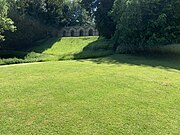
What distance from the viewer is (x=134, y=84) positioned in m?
9.18

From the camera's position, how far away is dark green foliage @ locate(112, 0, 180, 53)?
725 inches

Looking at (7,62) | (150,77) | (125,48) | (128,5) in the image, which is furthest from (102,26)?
(150,77)

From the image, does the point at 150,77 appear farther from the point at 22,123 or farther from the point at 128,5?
the point at 128,5

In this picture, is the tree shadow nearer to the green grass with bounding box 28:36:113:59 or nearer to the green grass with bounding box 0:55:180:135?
the green grass with bounding box 28:36:113:59

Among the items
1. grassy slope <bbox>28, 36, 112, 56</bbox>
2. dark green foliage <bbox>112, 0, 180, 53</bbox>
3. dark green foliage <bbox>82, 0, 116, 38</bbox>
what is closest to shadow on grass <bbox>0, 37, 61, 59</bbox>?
grassy slope <bbox>28, 36, 112, 56</bbox>

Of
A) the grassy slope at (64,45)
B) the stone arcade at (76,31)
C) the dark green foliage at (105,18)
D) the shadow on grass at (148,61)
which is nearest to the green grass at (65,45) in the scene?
the grassy slope at (64,45)

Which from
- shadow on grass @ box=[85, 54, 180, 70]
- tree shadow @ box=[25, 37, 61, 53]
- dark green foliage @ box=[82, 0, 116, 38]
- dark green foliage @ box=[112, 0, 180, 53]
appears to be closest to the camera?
shadow on grass @ box=[85, 54, 180, 70]

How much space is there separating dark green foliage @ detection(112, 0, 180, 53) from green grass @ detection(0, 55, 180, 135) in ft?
29.6

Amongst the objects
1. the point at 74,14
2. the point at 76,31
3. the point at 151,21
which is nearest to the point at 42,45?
the point at 76,31

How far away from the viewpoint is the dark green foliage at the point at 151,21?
18.4m

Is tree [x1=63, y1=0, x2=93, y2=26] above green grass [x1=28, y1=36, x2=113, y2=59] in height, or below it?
above

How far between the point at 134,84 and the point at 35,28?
29197mm

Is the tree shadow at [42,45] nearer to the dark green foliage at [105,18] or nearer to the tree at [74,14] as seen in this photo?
the dark green foliage at [105,18]

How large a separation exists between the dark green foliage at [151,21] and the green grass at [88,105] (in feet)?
29.6
